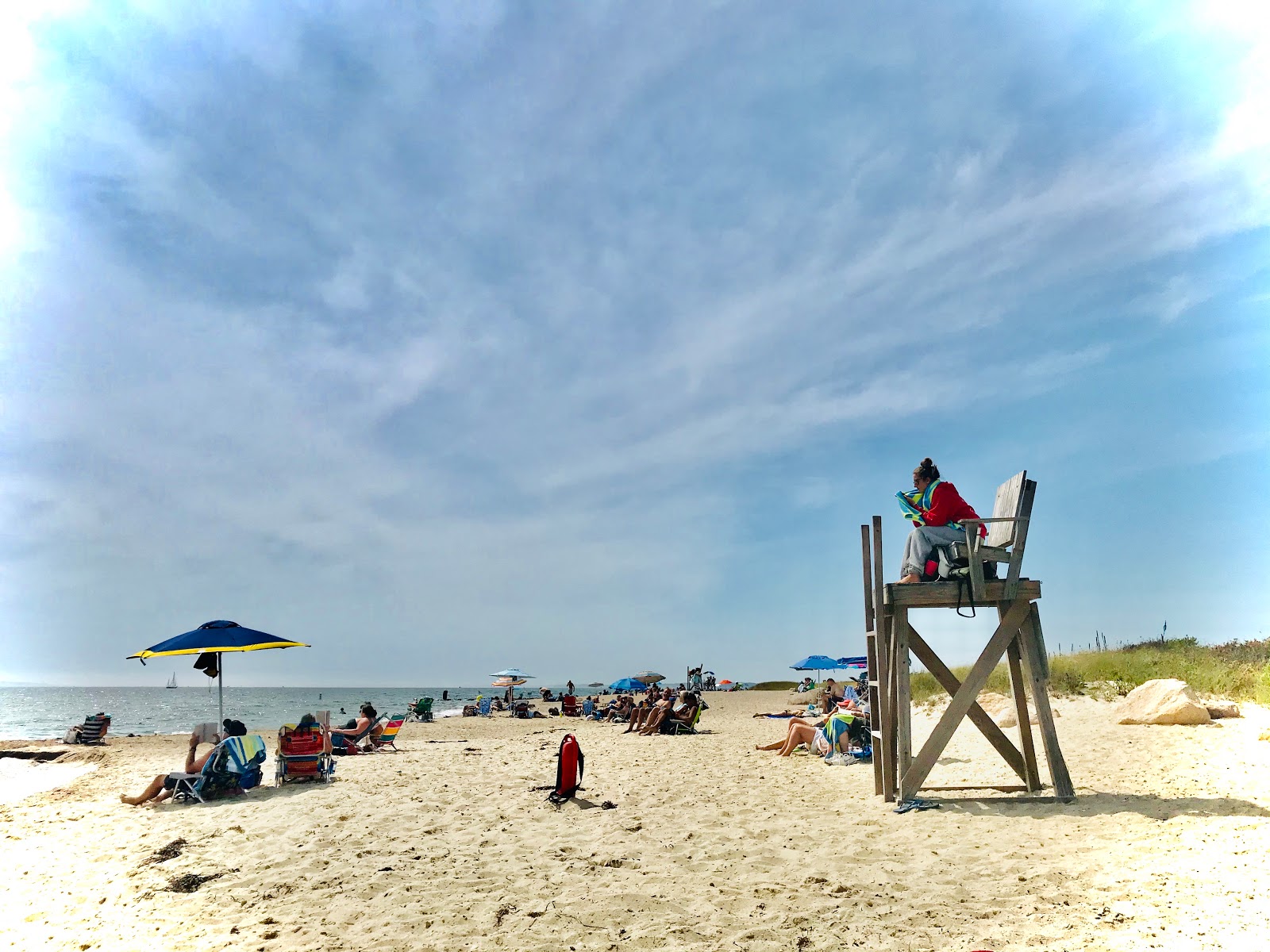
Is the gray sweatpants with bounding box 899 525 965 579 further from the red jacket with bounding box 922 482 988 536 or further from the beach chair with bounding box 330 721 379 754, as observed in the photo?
the beach chair with bounding box 330 721 379 754


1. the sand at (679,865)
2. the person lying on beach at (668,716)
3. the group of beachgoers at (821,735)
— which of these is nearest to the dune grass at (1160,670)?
the group of beachgoers at (821,735)

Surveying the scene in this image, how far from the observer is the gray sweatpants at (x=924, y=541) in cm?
857

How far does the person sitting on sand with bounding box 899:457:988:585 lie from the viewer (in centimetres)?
860

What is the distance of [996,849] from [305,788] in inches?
343

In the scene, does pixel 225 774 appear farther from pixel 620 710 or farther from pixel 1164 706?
pixel 620 710

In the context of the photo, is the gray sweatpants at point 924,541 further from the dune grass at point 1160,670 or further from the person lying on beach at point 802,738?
the dune grass at point 1160,670

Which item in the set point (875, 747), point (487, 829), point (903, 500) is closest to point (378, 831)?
point (487, 829)

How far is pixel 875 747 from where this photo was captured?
9562 mm

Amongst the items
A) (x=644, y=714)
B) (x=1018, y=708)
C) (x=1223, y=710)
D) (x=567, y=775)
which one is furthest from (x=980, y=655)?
(x=644, y=714)

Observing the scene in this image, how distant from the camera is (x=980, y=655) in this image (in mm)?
8539

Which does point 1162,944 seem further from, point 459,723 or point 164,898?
point 459,723

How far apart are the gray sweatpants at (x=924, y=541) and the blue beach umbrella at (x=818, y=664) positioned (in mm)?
35635

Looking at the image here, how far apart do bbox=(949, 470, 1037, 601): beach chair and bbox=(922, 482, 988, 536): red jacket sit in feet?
0.82

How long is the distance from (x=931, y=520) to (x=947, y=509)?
0.21 metres
